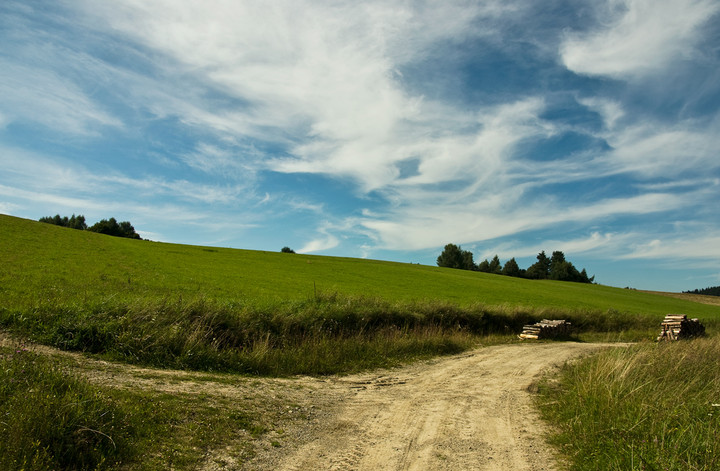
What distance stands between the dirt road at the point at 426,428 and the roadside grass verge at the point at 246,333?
206 cm

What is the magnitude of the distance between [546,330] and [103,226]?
87.5 m

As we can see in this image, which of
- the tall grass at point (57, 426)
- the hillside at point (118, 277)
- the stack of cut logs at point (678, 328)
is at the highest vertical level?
the hillside at point (118, 277)

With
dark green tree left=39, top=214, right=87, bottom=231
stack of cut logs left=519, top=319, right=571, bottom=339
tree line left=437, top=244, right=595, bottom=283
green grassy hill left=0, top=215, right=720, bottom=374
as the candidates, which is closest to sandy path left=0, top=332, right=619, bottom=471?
green grassy hill left=0, top=215, right=720, bottom=374

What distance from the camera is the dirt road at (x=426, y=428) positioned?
6.05 meters

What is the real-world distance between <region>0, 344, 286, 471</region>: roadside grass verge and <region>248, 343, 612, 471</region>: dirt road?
1059mm

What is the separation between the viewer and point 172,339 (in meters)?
11.1

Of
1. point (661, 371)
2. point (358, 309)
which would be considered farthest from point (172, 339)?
point (661, 371)

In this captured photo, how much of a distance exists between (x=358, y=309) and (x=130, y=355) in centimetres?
939

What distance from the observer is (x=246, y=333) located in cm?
1344

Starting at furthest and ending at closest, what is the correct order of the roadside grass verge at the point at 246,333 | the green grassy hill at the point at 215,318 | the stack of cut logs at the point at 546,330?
1. the stack of cut logs at the point at 546,330
2. the green grassy hill at the point at 215,318
3. the roadside grass verge at the point at 246,333

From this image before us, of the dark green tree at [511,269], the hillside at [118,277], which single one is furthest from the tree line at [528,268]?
the hillside at [118,277]

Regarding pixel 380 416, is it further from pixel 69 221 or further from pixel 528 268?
pixel 69 221

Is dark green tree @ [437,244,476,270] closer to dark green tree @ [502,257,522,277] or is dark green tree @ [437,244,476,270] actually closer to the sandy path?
dark green tree @ [502,257,522,277]

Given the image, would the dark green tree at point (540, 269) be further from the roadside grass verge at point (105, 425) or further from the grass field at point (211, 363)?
the roadside grass verge at point (105, 425)
